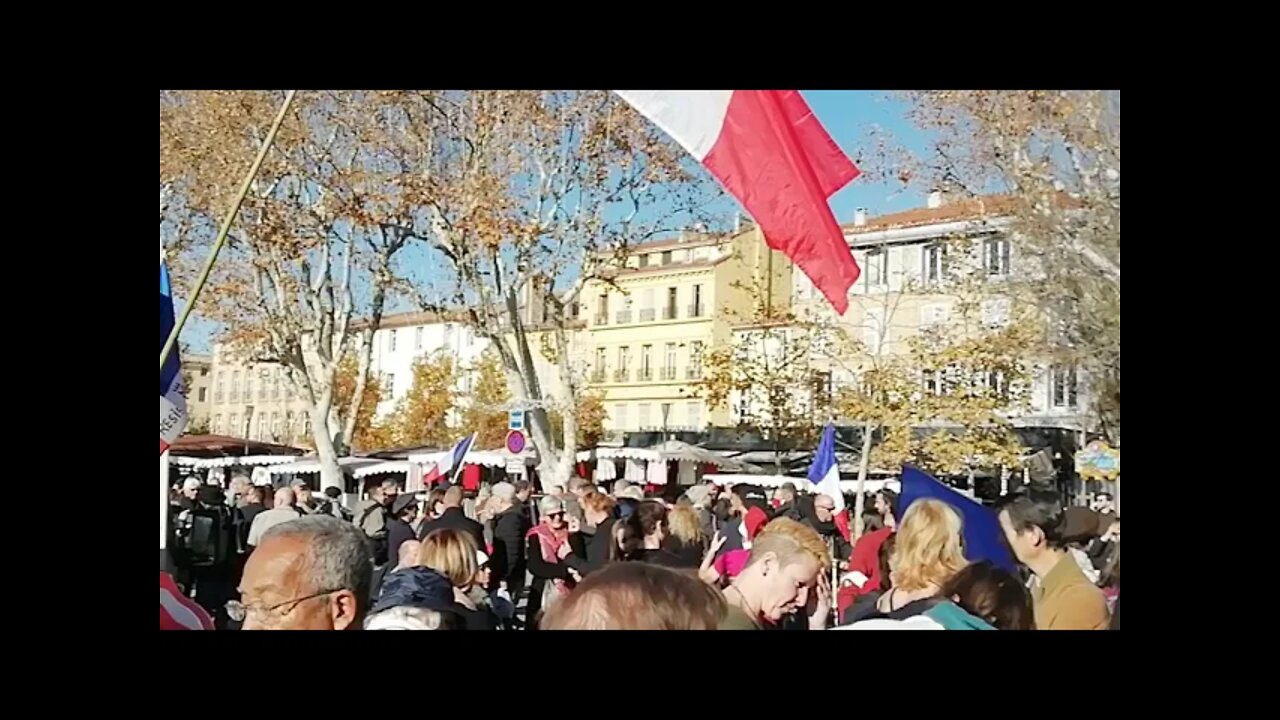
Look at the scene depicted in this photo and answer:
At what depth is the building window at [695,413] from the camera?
762 cm

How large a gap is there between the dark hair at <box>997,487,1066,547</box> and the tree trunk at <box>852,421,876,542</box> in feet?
2.28

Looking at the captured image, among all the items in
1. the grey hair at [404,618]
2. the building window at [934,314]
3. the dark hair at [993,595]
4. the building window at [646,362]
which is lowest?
the dark hair at [993,595]

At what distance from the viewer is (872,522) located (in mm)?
7484

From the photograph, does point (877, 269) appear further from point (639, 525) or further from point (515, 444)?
point (515, 444)

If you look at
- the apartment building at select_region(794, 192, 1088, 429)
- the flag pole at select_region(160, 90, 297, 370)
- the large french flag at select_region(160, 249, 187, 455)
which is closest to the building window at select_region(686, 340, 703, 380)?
the apartment building at select_region(794, 192, 1088, 429)

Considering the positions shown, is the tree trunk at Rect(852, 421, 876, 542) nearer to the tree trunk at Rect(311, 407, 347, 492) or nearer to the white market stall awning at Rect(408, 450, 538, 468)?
the white market stall awning at Rect(408, 450, 538, 468)

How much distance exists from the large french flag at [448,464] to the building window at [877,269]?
2269mm

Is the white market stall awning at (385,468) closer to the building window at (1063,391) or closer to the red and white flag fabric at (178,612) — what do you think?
the red and white flag fabric at (178,612)

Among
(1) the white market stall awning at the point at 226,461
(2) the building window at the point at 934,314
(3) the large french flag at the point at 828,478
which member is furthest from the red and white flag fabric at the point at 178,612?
(2) the building window at the point at 934,314

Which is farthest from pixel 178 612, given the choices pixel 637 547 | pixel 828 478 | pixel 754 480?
pixel 828 478

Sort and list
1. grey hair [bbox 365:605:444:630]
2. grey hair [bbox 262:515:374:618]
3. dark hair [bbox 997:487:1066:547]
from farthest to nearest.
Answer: dark hair [bbox 997:487:1066:547], grey hair [bbox 262:515:374:618], grey hair [bbox 365:605:444:630]

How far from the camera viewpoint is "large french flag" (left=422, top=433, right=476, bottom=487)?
7.50 meters
